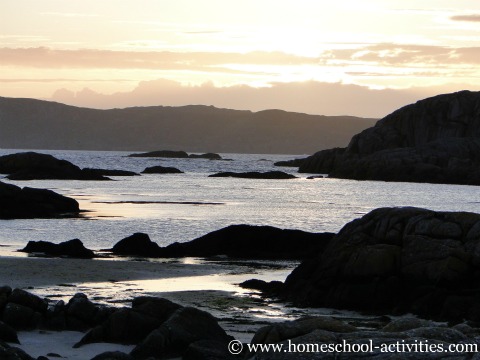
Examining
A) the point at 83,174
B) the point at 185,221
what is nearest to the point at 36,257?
the point at 185,221

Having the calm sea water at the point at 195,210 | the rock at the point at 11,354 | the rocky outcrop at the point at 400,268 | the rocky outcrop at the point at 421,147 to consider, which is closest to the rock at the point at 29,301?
the rock at the point at 11,354

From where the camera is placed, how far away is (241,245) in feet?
106

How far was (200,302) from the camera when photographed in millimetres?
20641

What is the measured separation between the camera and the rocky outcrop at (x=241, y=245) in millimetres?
31156

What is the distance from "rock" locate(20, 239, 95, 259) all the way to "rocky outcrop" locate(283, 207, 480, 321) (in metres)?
8.76

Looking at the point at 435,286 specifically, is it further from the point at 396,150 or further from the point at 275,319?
the point at 396,150

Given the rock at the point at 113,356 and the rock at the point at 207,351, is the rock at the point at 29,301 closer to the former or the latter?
the rock at the point at 207,351

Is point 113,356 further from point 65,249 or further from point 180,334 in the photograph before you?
point 65,249

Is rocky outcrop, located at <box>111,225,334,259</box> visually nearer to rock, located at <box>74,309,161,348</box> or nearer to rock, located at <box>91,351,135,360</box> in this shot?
rock, located at <box>74,309,161,348</box>

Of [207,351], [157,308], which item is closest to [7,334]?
[157,308]

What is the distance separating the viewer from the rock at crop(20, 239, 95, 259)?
29.5 metres

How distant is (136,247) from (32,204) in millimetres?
17836

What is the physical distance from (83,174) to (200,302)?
79.6 meters

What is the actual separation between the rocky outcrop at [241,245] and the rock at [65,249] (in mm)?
1774
